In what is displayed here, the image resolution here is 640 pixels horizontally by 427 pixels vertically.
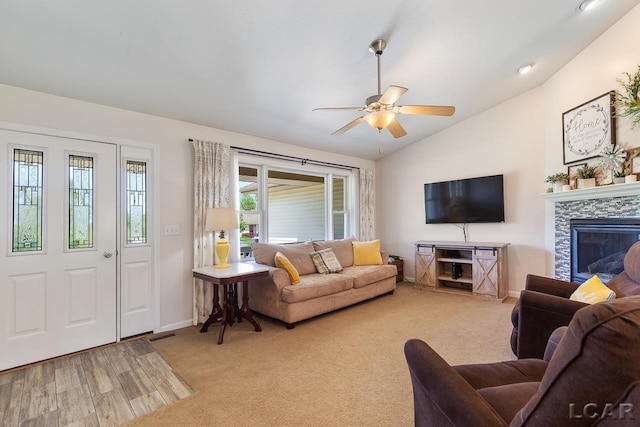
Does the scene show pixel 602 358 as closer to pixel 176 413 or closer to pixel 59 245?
pixel 176 413

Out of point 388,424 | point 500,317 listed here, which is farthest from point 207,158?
point 500,317

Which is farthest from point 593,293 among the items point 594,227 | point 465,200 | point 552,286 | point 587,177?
point 465,200

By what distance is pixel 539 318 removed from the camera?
221 cm

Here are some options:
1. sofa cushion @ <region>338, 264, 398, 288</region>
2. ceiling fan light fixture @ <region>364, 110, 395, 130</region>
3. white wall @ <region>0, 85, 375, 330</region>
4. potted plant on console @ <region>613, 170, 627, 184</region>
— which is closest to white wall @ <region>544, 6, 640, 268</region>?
potted plant on console @ <region>613, 170, 627, 184</region>

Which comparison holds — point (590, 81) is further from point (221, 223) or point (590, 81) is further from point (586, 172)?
point (221, 223)

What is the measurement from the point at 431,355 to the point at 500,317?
305 centimetres

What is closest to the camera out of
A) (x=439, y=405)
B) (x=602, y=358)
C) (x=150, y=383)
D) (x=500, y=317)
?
(x=602, y=358)

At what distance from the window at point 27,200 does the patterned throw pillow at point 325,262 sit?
3.02m

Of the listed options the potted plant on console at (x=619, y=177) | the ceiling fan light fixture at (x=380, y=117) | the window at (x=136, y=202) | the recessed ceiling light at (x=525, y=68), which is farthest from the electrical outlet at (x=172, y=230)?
the potted plant on console at (x=619, y=177)

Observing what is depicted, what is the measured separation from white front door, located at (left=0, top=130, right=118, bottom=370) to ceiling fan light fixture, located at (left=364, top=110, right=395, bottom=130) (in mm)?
2693

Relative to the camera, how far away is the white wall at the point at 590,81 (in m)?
3.04

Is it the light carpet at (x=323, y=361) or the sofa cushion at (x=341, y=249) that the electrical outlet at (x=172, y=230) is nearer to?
the light carpet at (x=323, y=361)

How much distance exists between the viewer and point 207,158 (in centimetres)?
371

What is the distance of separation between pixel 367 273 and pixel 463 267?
1996mm
